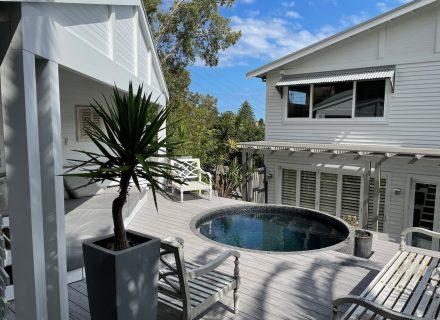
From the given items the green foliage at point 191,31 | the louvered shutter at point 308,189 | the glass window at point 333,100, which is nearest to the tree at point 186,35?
the green foliage at point 191,31

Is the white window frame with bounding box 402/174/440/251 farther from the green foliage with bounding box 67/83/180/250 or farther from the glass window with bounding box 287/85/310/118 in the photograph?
the green foliage with bounding box 67/83/180/250

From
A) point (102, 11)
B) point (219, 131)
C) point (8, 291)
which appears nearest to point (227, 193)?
point (219, 131)

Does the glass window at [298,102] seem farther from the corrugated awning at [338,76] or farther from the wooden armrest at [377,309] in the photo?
the wooden armrest at [377,309]

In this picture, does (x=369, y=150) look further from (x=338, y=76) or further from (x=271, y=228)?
(x=271, y=228)

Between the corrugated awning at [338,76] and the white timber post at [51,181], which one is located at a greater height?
the corrugated awning at [338,76]

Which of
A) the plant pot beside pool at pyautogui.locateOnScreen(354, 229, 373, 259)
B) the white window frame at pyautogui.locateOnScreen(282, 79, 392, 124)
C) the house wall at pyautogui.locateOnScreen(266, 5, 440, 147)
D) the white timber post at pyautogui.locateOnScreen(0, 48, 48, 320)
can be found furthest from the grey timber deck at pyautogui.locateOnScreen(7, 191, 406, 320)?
the white window frame at pyautogui.locateOnScreen(282, 79, 392, 124)

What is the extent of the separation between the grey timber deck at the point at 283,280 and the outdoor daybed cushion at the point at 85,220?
0.38 meters

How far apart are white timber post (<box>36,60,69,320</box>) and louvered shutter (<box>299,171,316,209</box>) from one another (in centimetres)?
978

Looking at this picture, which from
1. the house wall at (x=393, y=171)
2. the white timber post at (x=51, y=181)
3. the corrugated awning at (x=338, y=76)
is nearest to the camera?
the white timber post at (x=51, y=181)

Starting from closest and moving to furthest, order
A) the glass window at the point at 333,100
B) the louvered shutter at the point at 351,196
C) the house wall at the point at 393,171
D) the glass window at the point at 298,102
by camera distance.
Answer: the house wall at the point at 393,171
the glass window at the point at 333,100
the louvered shutter at the point at 351,196
the glass window at the point at 298,102

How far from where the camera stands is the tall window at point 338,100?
401 inches

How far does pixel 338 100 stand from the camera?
10.8 metres

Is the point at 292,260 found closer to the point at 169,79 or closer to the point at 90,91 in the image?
the point at 90,91

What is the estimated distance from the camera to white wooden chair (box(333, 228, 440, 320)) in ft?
8.53
